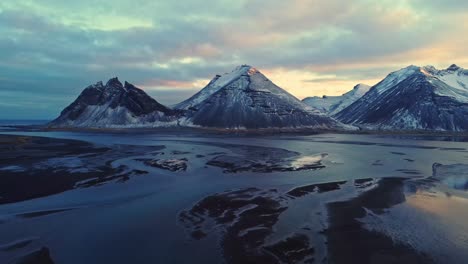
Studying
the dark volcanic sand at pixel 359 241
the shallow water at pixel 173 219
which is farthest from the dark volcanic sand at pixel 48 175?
the dark volcanic sand at pixel 359 241

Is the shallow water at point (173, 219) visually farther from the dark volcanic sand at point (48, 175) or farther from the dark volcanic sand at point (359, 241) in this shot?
the dark volcanic sand at point (48, 175)

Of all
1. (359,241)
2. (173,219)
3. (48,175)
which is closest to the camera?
(359,241)

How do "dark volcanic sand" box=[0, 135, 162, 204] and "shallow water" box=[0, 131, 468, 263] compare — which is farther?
"dark volcanic sand" box=[0, 135, 162, 204]

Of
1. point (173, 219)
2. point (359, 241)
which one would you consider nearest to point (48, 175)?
point (173, 219)

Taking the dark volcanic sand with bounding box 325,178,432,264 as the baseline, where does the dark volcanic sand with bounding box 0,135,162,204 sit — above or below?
above

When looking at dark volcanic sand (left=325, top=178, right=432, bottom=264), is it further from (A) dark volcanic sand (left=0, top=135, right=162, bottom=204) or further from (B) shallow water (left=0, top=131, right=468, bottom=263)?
(A) dark volcanic sand (left=0, top=135, right=162, bottom=204)

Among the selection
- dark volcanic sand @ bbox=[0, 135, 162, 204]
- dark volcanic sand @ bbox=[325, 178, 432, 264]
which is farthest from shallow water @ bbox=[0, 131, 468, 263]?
dark volcanic sand @ bbox=[0, 135, 162, 204]

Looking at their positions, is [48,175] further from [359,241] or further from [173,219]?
[359,241]

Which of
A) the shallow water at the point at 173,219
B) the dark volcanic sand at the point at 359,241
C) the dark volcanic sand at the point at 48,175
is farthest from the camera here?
the dark volcanic sand at the point at 48,175

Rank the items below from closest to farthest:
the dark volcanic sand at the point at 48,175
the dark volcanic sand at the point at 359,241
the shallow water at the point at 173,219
Result: the dark volcanic sand at the point at 359,241
the shallow water at the point at 173,219
the dark volcanic sand at the point at 48,175

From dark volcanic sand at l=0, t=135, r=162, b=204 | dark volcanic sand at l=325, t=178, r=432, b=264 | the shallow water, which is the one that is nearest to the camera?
dark volcanic sand at l=325, t=178, r=432, b=264

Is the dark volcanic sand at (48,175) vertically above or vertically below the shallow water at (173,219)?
above

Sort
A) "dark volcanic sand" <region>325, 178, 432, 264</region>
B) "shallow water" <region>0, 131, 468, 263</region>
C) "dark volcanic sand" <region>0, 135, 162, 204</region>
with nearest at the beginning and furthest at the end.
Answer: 1. "dark volcanic sand" <region>325, 178, 432, 264</region>
2. "shallow water" <region>0, 131, 468, 263</region>
3. "dark volcanic sand" <region>0, 135, 162, 204</region>
